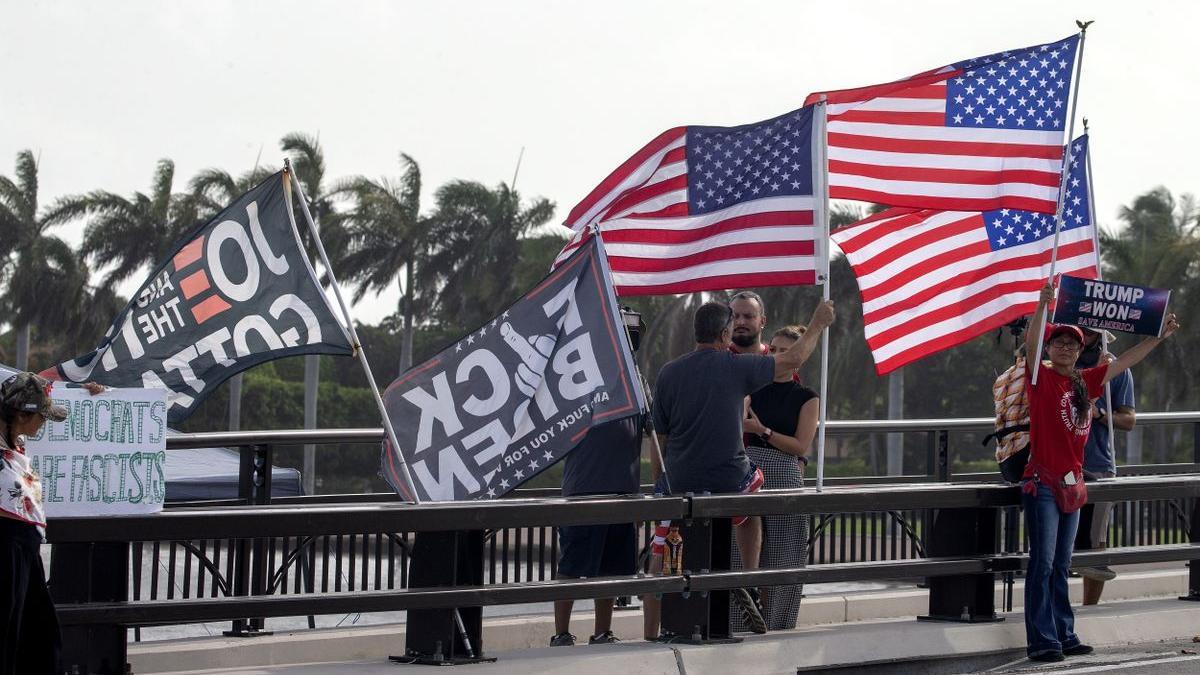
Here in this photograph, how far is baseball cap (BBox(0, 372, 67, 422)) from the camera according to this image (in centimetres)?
603

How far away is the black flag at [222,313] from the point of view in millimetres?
7086

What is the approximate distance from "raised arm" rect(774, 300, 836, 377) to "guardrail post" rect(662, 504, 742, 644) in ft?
2.73

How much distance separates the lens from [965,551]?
8.75 metres

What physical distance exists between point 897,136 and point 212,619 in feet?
16.6

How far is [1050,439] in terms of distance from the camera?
8.43 m

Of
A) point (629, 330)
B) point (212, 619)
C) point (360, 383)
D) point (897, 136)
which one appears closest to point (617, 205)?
point (629, 330)

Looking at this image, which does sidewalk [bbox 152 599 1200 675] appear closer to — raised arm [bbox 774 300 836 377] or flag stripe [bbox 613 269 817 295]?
raised arm [bbox 774 300 836 377]

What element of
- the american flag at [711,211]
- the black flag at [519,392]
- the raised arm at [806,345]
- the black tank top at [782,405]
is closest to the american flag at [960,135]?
→ the american flag at [711,211]

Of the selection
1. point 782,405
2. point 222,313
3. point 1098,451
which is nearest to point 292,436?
point 222,313

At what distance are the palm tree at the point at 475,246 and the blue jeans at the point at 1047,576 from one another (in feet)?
179

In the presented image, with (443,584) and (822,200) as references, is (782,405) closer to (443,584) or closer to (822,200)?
(822,200)

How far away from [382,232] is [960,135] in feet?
172

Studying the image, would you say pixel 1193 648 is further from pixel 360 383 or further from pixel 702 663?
pixel 360 383

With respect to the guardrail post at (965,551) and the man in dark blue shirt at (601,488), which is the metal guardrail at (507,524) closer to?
the guardrail post at (965,551)
